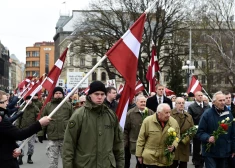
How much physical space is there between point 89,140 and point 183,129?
4277 mm

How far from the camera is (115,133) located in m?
5.98

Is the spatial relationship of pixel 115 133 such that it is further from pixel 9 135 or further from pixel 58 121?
pixel 58 121

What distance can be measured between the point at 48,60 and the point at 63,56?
160548mm

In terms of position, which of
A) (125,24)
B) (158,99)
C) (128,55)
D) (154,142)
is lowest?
(154,142)

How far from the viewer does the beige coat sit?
9.18m

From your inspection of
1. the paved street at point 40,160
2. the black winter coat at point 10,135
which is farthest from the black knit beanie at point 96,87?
the paved street at point 40,160

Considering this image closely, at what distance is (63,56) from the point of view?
971 centimetres

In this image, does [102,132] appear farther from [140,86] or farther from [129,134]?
[140,86]

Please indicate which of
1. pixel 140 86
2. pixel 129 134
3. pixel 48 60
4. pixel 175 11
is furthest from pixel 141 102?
pixel 48 60

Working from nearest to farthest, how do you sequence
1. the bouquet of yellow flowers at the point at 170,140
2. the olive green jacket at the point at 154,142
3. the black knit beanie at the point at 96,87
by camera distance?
the black knit beanie at the point at 96,87, the bouquet of yellow flowers at the point at 170,140, the olive green jacket at the point at 154,142

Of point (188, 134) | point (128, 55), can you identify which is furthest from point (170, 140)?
point (128, 55)

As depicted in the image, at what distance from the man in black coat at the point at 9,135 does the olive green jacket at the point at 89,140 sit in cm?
37

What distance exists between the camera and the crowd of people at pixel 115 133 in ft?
18.7

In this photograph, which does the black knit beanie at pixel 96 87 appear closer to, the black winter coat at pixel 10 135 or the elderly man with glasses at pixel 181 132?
the black winter coat at pixel 10 135
